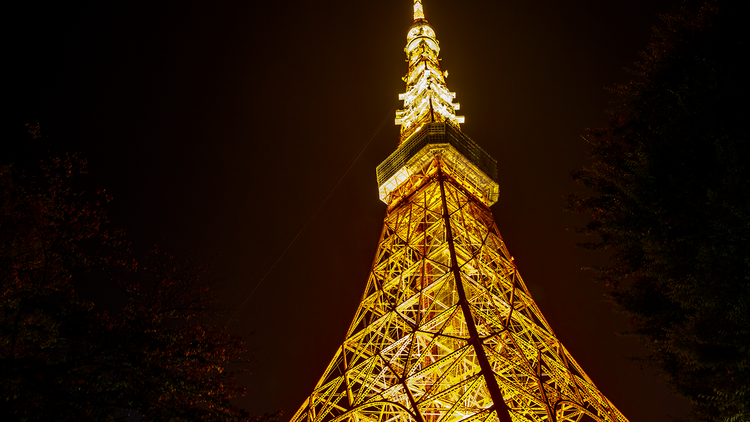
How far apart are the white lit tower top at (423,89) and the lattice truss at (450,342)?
429 cm

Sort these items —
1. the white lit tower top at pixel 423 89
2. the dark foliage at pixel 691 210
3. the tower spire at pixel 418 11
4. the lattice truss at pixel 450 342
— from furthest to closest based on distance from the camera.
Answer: the tower spire at pixel 418 11 → the white lit tower top at pixel 423 89 → the lattice truss at pixel 450 342 → the dark foliage at pixel 691 210

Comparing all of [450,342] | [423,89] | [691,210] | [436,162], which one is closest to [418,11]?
[423,89]

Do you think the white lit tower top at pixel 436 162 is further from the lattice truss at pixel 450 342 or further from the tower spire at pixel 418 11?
the tower spire at pixel 418 11

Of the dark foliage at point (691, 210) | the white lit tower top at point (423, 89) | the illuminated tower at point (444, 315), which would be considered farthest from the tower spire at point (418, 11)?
the dark foliage at point (691, 210)

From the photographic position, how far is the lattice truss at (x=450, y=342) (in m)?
8.73

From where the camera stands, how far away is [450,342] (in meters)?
12.8

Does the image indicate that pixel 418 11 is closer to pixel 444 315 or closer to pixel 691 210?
pixel 444 315

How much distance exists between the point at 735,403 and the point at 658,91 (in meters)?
3.70

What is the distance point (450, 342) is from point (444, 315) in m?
3.19

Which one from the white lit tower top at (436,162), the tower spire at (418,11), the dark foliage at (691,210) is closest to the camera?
the dark foliage at (691,210)

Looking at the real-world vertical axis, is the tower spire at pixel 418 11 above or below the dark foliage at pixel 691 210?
above

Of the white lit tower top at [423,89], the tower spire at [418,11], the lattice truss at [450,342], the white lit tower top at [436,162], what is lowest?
the lattice truss at [450,342]

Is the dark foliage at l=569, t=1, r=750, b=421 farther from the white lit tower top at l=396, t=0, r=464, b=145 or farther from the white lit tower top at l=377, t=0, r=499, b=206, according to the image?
the white lit tower top at l=396, t=0, r=464, b=145

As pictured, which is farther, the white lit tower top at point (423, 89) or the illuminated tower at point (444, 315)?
the white lit tower top at point (423, 89)
